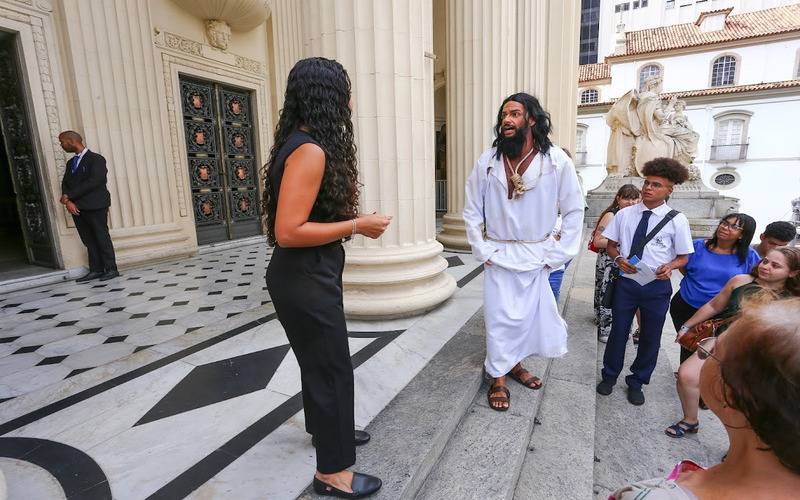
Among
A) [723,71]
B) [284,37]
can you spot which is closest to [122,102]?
[284,37]

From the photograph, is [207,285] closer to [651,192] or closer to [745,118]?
[651,192]

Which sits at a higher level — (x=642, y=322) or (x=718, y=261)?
(x=718, y=261)

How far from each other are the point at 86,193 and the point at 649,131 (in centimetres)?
1295

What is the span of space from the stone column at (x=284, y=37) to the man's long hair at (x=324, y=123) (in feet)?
27.1

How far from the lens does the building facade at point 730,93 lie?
81.9 feet

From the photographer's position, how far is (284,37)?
8.85 metres

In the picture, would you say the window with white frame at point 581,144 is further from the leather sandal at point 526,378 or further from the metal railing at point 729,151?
the leather sandal at point 526,378

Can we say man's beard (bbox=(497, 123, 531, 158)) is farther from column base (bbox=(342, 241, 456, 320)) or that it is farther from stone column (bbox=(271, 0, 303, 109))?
stone column (bbox=(271, 0, 303, 109))

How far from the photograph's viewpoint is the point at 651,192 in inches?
105

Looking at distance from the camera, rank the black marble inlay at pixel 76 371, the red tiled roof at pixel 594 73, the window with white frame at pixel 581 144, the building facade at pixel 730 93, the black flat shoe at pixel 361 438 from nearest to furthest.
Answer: the black flat shoe at pixel 361 438, the black marble inlay at pixel 76 371, the building facade at pixel 730 93, the window with white frame at pixel 581 144, the red tiled roof at pixel 594 73

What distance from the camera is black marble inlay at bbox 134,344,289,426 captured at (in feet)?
7.73

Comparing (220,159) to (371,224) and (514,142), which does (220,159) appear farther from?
(371,224)

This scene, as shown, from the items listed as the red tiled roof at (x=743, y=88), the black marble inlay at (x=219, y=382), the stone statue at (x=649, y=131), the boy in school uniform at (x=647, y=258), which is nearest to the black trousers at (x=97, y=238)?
the black marble inlay at (x=219, y=382)

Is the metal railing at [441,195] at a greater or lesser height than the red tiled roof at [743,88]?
lesser
